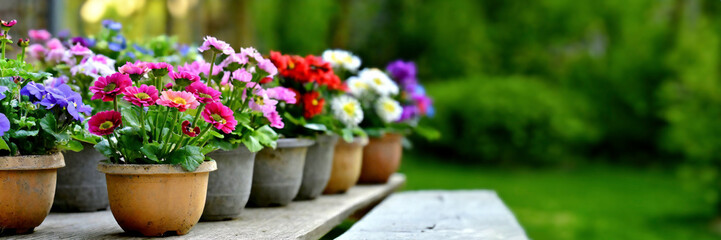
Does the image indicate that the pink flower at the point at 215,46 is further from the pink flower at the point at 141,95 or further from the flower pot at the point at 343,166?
the flower pot at the point at 343,166

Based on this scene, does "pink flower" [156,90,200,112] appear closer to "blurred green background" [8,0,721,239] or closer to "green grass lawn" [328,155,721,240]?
"blurred green background" [8,0,721,239]

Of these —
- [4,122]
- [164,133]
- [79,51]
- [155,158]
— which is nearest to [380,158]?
[79,51]

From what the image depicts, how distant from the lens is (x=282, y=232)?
1.94 meters

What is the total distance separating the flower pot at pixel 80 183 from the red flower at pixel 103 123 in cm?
52

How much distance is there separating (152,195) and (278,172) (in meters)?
0.69

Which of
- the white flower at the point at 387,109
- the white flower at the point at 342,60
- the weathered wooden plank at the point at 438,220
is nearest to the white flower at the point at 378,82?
the white flower at the point at 387,109

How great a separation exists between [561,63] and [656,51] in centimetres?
147

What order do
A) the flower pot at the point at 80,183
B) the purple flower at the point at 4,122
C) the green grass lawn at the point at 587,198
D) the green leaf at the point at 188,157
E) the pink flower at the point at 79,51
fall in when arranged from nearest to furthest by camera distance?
1. the purple flower at the point at 4,122
2. the green leaf at the point at 188,157
3. the flower pot at the point at 80,183
4. the pink flower at the point at 79,51
5. the green grass lawn at the point at 587,198

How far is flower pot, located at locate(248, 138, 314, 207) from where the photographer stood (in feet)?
7.87

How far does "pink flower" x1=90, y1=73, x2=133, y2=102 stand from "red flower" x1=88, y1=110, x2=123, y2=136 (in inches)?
1.5

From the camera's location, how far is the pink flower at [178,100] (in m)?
1.67

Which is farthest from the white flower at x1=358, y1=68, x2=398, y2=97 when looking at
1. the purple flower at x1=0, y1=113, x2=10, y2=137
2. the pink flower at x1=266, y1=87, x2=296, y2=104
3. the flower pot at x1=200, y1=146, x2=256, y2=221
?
the purple flower at x1=0, y1=113, x2=10, y2=137

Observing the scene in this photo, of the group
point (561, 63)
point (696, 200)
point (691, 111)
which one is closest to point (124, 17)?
point (691, 111)

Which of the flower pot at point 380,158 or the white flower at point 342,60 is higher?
the white flower at point 342,60
